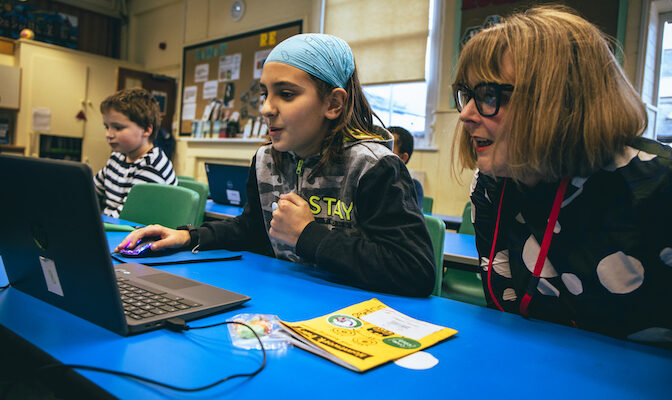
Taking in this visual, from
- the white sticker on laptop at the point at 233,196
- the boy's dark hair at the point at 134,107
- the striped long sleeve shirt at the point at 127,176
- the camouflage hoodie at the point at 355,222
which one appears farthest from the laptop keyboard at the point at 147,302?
the white sticker on laptop at the point at 233,196

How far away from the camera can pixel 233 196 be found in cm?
289

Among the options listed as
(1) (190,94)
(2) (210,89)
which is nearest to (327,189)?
(2) (210,89)

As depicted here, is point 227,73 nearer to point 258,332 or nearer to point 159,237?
point 159,237

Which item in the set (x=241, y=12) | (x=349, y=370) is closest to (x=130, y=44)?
(x=241, y=12)

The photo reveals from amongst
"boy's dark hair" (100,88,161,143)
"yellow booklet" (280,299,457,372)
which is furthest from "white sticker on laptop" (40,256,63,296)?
"boy's dark hair" (100,88,161,143)

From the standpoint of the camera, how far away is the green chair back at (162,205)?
1.61m

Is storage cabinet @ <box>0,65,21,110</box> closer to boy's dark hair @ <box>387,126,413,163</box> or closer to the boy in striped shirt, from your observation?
the boy in striped shirt

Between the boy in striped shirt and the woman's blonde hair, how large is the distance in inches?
78.9

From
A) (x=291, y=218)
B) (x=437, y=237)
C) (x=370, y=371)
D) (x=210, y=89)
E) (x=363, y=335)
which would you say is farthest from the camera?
(x=210, y=89)

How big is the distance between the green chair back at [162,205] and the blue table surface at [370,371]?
0.88 m

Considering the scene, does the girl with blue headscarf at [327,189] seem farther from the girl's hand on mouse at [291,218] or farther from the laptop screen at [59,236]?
the laptop screen at [59,236]

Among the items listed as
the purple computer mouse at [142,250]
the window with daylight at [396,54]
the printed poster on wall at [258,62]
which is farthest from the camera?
the printed poster on wall at [258,62]

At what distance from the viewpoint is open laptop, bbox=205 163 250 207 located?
2.77 meters

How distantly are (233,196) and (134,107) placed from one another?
2.61 feet
